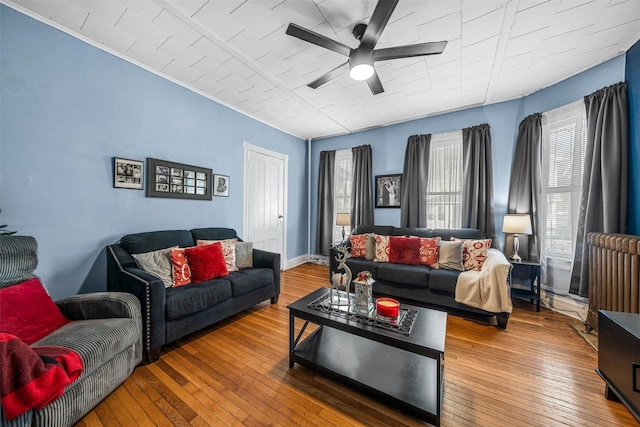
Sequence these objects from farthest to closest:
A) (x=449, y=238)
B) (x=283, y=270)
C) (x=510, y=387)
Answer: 1. (x=283, y=270)
2. (x=449, y=238)
3. (x=510, y=387)

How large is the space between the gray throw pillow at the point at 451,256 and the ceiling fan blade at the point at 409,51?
2200mm

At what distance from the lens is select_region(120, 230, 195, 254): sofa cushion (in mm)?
2309

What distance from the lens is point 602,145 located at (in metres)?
2.31

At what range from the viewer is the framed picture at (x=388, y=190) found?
4137mm

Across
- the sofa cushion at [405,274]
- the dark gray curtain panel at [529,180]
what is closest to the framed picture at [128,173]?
the sofa cushion at [405,274]

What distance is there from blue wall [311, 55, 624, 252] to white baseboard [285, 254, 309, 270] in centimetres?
58

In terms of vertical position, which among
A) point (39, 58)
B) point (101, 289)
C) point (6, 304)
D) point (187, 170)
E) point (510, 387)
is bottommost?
point (510, 387)

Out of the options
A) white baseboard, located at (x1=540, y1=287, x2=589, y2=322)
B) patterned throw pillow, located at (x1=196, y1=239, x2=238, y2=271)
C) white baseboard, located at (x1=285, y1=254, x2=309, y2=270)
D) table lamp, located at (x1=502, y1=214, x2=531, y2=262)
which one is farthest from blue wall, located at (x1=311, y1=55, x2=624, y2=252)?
patterned throw pillow, located at (x1=196, y1=239, x2=238, y2=271)

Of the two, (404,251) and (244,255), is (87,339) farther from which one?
(404,251)

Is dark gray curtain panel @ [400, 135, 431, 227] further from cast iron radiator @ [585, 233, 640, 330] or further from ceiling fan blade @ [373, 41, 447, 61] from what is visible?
ceiling fan blade @ [373, 41, 447, 61]

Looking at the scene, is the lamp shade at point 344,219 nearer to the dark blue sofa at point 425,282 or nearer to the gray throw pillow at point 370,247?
the gray throw pillow at point 370,247

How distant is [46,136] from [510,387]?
414cm

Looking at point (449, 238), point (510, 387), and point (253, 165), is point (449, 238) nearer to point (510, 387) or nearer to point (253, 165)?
point (510, 387)

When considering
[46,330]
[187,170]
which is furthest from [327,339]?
[187,170]
